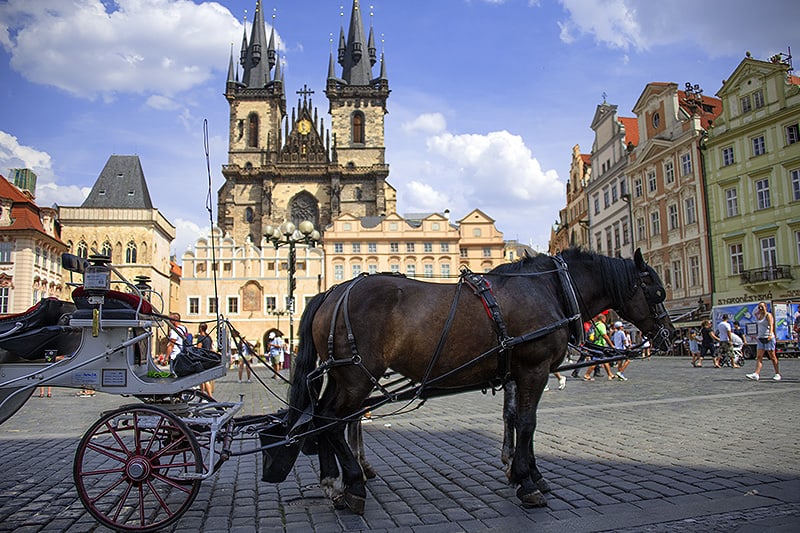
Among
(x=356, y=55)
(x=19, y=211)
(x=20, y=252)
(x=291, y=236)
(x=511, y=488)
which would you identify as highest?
(x=356, y=55)

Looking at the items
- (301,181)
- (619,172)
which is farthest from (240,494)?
(301,181)

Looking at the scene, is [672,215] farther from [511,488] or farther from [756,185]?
[511,488]

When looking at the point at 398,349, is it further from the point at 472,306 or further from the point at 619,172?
the point at 619,172

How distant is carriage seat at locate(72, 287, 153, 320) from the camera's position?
15.0ft

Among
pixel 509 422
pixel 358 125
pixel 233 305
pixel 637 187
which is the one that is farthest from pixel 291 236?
pixel 358 125

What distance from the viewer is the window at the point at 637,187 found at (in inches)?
1594

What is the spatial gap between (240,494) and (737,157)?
34.8 metres

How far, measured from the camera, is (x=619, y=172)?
42.8 m

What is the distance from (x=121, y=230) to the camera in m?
55.1

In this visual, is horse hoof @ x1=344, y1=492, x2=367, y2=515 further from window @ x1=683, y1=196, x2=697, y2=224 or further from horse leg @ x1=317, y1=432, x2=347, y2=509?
window @ x1=683, y1=196, x2=697, y2=224

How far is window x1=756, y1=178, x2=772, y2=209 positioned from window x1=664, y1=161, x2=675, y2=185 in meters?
5.77

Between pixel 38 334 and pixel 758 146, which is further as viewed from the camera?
pixel 758 146

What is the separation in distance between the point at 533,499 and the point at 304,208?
2614 inches

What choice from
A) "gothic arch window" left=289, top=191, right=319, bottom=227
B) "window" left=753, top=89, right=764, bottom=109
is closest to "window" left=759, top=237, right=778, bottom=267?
"window" left=753, top=89, right=764, bottom=109
